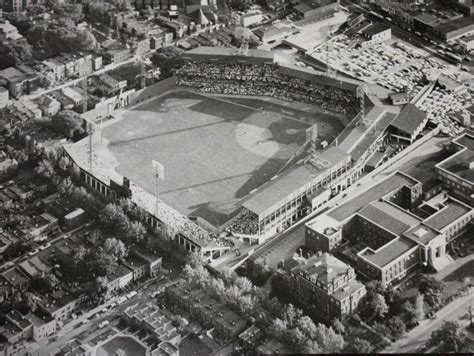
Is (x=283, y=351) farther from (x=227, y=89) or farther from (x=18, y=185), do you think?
(x=227, y=89)

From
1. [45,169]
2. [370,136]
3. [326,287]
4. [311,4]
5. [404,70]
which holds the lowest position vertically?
[45,169]

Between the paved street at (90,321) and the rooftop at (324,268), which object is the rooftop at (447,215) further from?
the paved street at (90,321)

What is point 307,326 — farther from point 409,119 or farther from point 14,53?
point 14,53

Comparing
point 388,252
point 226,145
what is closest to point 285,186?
point 388,252

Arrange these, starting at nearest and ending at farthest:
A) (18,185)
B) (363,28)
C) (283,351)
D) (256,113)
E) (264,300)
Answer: (283,351), (264,300), (18,185), (256,113), (363,28)

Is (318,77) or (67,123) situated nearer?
(67,123)

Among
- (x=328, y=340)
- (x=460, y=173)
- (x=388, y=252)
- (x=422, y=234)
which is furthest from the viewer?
(x=460, y=173)

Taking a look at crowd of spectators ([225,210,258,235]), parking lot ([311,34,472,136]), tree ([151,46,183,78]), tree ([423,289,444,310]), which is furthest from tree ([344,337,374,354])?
tree ([151,46,183,78])

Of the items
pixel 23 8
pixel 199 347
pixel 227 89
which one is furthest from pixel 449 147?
→ pixel 23 8
